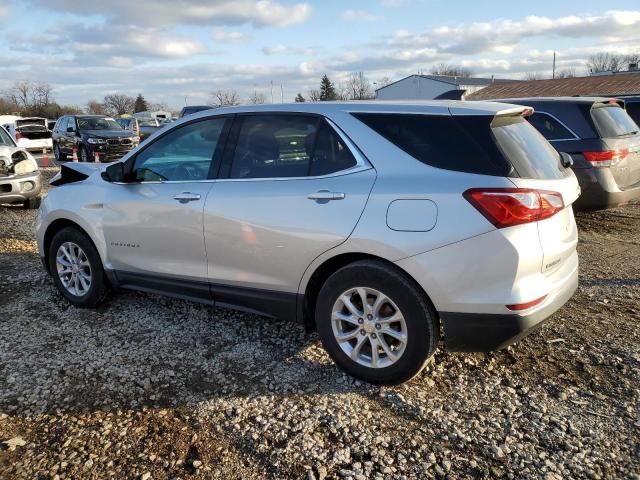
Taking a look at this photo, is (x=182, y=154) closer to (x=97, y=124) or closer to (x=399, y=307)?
(x=399, y=307)

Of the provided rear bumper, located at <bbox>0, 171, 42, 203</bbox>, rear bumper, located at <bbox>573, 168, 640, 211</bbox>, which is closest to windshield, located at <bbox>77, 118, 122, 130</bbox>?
rear bumper, located at <bbox>0, 171, 42, 203</bbox>

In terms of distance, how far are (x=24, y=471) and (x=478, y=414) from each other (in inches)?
93.6

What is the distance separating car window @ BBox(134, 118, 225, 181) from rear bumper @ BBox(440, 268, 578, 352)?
2051 mm

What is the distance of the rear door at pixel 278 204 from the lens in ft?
10.9

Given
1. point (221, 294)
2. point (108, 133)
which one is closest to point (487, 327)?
point (221, 294)

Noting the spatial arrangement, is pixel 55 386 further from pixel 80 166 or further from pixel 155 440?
pixel 80 166

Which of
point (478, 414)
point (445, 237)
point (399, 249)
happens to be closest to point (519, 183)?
point (445, 237)

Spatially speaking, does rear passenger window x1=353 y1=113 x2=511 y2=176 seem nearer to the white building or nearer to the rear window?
the rear window

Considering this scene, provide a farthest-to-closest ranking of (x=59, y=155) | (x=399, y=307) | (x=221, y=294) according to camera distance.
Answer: (x=59, y=155)
(x=221, y=294)
(x=399, y=307)

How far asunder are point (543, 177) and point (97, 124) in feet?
58.5

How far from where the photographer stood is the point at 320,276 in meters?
3.54

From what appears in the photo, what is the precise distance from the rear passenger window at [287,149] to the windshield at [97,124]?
15913 millimetres

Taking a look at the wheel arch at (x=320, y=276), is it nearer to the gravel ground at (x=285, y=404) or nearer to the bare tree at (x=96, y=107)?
the gravel ground at (x=285, y=404)

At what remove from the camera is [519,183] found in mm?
2932
